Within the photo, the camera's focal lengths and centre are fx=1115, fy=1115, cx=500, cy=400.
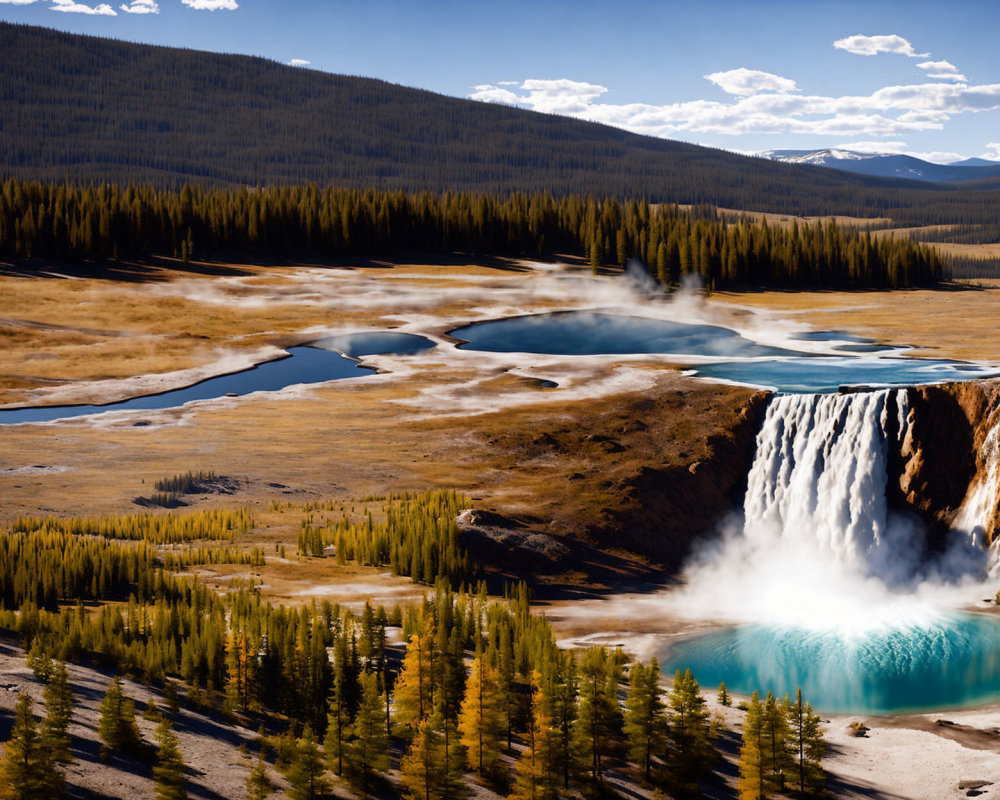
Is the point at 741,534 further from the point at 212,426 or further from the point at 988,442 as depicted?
the point at 212,426

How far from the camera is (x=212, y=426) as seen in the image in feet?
234

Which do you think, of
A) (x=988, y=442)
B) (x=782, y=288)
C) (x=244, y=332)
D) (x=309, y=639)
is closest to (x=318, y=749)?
(x=309, y=639)

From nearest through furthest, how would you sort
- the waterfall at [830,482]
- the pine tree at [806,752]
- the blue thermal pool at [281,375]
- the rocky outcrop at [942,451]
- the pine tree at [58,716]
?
the pine tree at [58,716] < the pine tree at [806,752] < the rocky outcrop at [942,451] < the waterfall at [830,482] < the blue thermal pool at [281,375]

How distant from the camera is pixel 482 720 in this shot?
3005cm

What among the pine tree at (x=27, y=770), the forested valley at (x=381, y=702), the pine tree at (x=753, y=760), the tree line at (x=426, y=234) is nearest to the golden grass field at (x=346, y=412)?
the forested valley at (x=381, y=702)

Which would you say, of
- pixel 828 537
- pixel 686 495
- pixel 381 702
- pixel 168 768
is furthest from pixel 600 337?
pixel 168 768

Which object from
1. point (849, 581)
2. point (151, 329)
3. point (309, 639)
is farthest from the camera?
point (151, 329)

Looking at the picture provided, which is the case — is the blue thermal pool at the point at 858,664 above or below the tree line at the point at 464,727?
below

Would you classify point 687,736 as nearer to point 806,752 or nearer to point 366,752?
point 806,752

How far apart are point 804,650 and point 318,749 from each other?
21.2 meters

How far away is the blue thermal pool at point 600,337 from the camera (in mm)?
93688

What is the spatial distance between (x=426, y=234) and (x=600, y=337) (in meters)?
68.1

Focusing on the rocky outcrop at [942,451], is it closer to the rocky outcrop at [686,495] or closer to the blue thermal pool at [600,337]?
the rocky outcrop at [686,495]

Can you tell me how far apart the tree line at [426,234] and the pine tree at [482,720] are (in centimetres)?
11309
